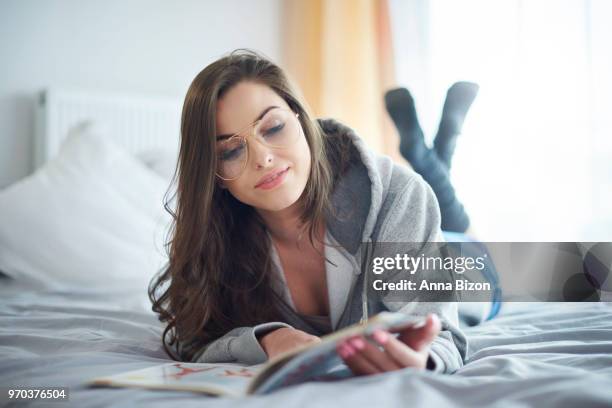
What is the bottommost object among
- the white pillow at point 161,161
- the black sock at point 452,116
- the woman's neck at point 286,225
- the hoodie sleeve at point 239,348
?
the hoodie sleeve at point 239,348

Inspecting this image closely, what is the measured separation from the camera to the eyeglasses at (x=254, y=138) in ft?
2.89

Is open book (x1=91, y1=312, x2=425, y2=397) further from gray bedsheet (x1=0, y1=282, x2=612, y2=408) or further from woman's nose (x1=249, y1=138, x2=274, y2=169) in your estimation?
woman's nose (x1=249, y1=138, x2=274, y2=169)

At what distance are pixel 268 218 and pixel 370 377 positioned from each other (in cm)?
49

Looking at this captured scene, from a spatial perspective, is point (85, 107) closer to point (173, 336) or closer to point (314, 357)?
point (173, 336)

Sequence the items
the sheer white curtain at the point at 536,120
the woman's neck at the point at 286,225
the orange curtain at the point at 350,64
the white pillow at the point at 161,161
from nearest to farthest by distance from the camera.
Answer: the woman's neck at the point at 286,225, the sheer white curtain at the point at 536,120, the white pillow at the point at 161,161, the orange curtain at the point at 350,64

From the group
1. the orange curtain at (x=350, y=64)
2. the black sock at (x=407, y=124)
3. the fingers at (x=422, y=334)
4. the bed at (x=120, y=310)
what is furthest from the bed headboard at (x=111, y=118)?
the fingers at (x=422, y=334)

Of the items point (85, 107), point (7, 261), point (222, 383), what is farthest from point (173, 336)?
point (85, 107)

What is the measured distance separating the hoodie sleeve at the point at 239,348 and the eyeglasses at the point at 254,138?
0.25 metres

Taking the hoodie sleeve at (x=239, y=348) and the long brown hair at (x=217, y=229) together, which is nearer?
the hoodie sleeve at (x=239, y=348)

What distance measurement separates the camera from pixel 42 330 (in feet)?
3.33

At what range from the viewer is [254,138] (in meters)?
0.88

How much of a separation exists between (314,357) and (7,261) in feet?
4.23

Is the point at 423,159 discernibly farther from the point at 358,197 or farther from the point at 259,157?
the point at 259,157

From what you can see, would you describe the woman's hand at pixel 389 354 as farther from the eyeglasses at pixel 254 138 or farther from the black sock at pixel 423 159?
the black sock at pixel 423 159
